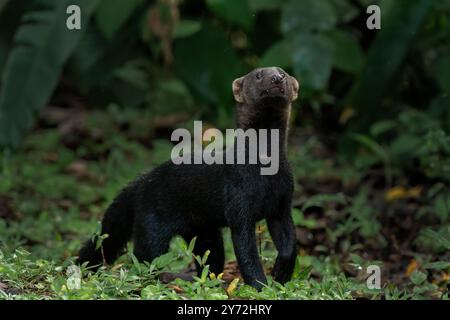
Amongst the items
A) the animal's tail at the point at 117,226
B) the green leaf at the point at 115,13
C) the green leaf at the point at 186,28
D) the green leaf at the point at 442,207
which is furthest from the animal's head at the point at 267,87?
the green leaf at the point at 186,28

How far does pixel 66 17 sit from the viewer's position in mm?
8555

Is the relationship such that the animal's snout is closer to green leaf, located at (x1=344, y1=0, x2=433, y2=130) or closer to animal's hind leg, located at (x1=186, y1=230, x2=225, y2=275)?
animal's hind leg, located at (x1=186, y1=230, x2=225, y2=275)

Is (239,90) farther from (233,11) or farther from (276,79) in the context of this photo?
(233,11)

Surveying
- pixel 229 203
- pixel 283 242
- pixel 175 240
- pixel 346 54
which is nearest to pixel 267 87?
pixel 229 203

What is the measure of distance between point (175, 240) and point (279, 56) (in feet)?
8.56

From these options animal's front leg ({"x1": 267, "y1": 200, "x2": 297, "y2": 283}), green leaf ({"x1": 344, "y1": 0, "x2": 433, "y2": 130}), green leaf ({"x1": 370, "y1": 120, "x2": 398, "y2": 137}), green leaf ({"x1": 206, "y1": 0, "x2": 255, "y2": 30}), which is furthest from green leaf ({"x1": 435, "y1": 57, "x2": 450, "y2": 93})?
animal's front leg ({"x1": 267, "y1": 200, "x2": 297, "y2": 283})

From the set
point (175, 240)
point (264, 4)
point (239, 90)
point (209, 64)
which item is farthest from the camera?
point (209, 64)

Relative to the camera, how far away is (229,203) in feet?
17.1

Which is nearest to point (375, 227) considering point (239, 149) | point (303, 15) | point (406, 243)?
point (406, 243)

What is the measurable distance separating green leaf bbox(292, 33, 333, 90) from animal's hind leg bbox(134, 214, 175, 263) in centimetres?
287

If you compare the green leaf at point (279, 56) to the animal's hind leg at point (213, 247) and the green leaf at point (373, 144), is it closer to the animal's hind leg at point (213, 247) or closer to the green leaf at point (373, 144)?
the green leaf at point (373, 144)

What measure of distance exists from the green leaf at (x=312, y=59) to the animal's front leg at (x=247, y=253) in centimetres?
311

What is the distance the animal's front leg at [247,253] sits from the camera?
509 centimetres

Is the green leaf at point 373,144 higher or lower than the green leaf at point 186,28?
lower
